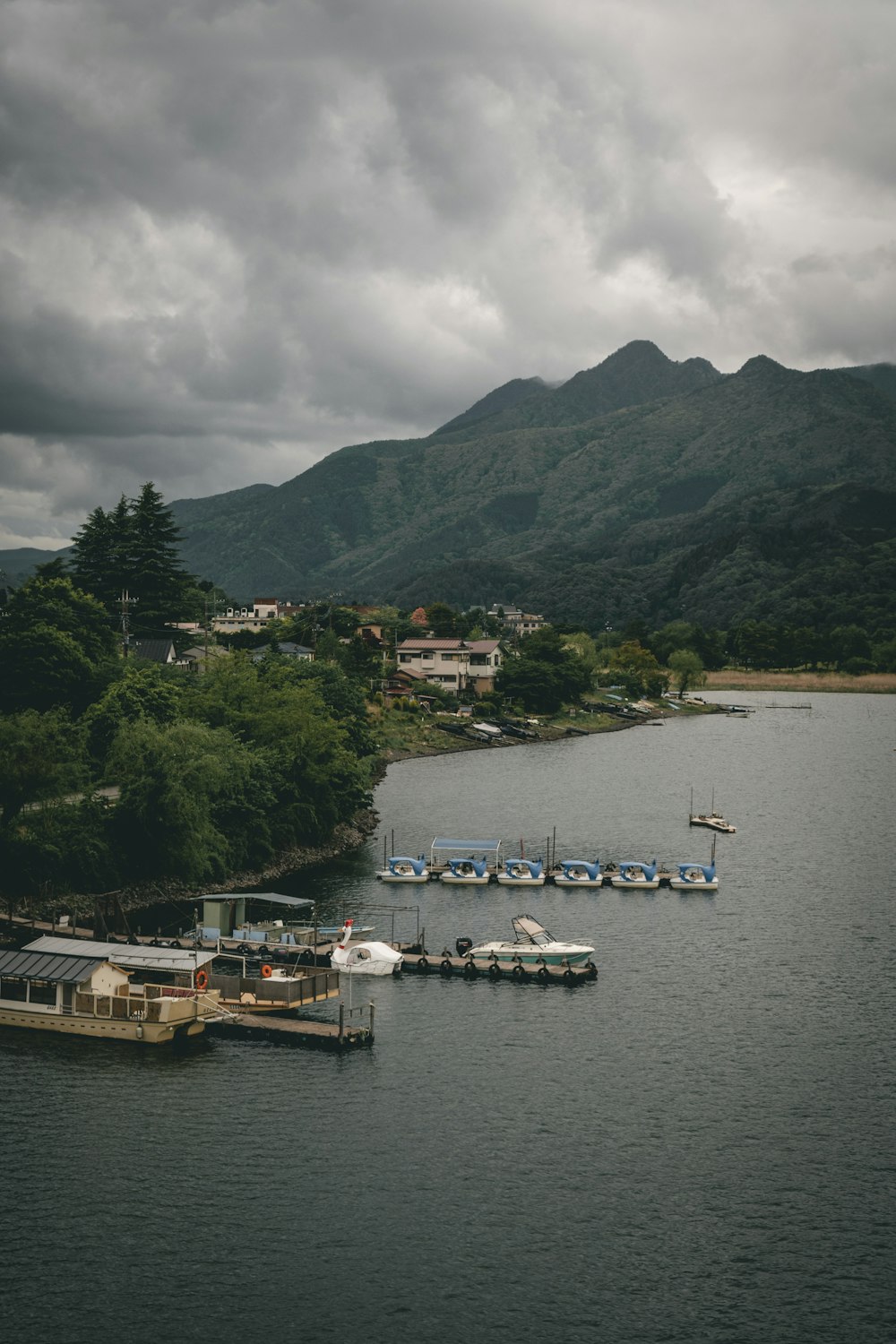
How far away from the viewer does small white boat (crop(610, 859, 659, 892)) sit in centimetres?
7125

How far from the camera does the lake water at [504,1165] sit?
1086 inches

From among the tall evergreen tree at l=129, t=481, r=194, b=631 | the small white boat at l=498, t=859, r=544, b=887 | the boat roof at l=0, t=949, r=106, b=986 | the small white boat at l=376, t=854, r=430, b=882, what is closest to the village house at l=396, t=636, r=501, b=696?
the tall evergreen tree at l=129, t=481, r=194, b=631

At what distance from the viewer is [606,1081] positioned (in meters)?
40.2

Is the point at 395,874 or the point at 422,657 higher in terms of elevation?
the point at 422,657

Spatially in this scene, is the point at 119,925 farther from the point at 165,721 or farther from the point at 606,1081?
the point at 606,1081

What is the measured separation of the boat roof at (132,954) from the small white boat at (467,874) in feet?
88.2

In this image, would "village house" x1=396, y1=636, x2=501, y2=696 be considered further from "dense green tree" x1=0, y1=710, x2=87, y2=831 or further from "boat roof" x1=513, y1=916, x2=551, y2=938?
"boat roof" x1=513, y1=916, x2=551, y2=938

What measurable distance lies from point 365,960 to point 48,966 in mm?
14275

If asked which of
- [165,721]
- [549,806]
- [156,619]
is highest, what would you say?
[156,619]

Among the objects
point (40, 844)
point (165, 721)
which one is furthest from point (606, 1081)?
point (165, 721)

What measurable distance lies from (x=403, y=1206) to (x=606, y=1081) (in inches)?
424

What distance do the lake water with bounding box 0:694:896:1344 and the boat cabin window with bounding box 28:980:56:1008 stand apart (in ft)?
5.64

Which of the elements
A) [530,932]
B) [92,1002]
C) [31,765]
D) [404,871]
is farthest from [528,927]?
[31,765]

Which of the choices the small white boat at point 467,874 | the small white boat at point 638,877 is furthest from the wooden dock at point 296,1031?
the small white boat at point 638,877
